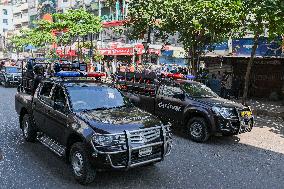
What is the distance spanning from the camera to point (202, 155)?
333 inches

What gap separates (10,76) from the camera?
2466 cm

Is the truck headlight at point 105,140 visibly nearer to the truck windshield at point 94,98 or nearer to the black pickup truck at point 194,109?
the truck windshield at point 94,98

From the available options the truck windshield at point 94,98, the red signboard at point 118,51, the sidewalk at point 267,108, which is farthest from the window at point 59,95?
the red signboard at point 118,51

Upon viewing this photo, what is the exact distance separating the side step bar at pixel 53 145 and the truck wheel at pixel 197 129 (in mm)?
4285

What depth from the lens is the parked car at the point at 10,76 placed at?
2458 cm

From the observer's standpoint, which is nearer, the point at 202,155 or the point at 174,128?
the point at 202,155

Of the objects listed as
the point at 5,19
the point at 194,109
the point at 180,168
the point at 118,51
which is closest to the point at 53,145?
the point at 180,168

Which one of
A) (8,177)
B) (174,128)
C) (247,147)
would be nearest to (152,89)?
(174,128)

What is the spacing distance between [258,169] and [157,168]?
2.34 meters

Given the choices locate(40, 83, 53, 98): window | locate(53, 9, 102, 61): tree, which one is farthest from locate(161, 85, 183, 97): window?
locate(53, 9, 102, 61): tree

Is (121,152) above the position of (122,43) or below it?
below

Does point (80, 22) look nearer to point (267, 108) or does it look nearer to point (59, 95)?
point (267, 108)

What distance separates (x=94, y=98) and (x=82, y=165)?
5.42ft

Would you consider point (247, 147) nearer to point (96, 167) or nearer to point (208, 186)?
point (208, 186)
